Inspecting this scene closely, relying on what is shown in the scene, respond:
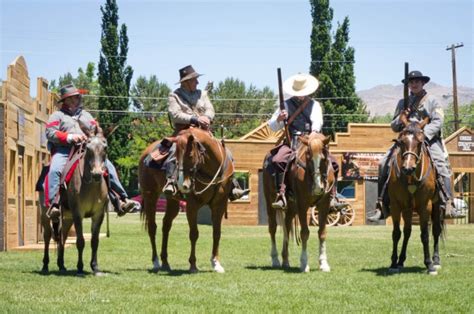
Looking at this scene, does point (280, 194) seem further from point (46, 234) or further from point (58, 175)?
point (46, 234)

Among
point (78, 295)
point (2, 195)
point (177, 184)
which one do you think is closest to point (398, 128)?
point (177, 184)

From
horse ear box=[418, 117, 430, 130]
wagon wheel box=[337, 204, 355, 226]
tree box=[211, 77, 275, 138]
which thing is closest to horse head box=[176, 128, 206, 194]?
horse ear box=[418, 117, 430, 130]

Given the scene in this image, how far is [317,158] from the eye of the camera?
45.0ft

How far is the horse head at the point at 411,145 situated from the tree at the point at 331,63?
48.5 meters

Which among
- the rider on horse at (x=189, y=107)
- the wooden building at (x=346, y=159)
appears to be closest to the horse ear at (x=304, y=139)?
the rider on horse at (x=189, y=107)

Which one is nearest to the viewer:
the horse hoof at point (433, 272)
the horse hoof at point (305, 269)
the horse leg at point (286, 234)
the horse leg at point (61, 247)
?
the horse hoof at point (433, 272)

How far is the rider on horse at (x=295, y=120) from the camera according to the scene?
14602mm

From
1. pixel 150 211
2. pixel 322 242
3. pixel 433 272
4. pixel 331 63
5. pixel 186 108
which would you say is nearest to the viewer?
pixel 433 272

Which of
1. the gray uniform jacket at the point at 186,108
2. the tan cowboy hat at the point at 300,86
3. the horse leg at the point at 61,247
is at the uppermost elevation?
the tan cowboy hat at the point at 300,86

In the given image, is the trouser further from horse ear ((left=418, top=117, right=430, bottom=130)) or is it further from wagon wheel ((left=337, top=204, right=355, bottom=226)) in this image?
wagon wheel ((left=337, top=204, right=355, bottom=226))

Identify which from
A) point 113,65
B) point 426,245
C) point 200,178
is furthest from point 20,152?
point 113,65

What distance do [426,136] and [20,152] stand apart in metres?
12.9

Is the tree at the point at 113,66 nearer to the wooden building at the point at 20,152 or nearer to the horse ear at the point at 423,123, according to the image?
the wooden building at the point at 20,152

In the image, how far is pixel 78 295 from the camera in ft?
34.4
